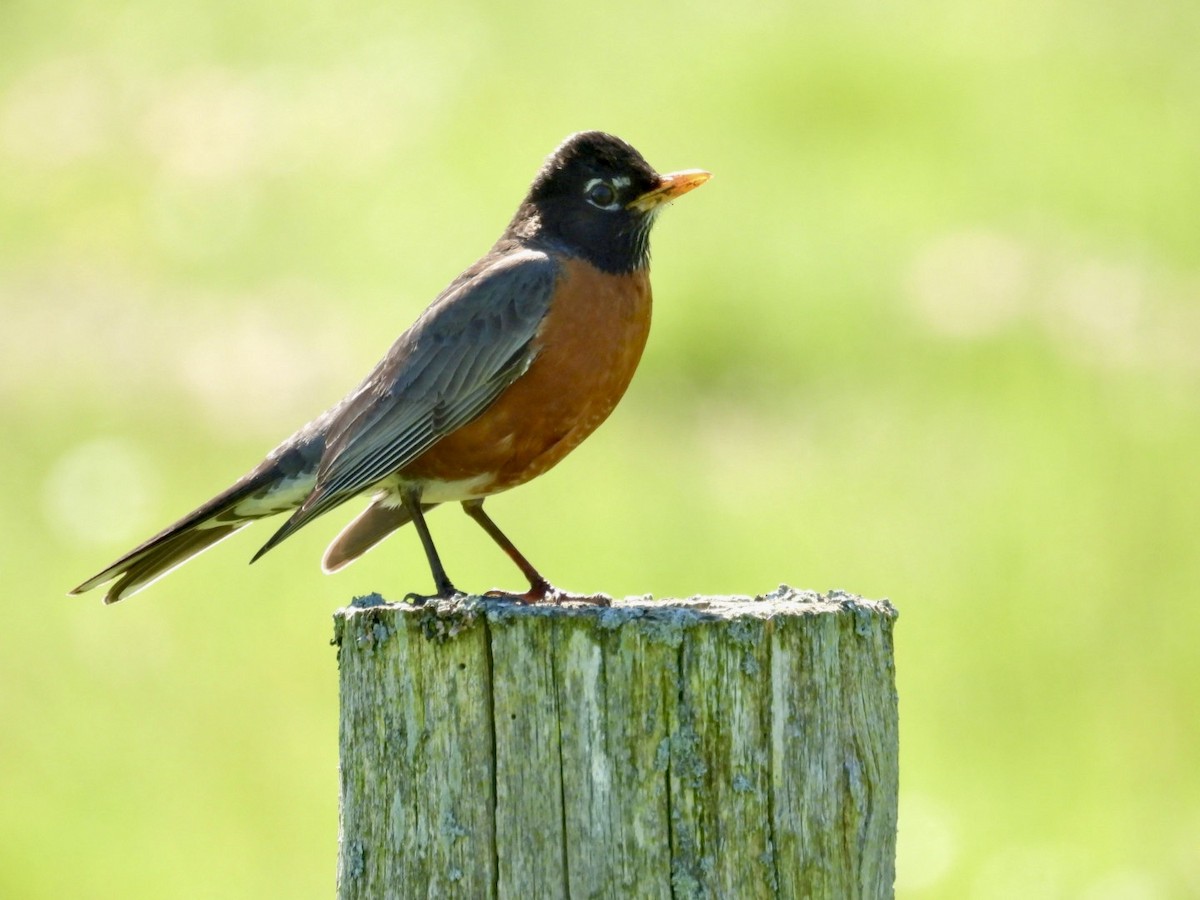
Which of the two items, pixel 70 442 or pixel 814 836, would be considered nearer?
pixel 814 836

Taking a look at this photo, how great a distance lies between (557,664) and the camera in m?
4.33

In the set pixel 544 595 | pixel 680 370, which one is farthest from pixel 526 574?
pixel 680 370

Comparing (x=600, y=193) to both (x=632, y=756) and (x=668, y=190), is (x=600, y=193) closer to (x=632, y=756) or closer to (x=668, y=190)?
(x=668, y=190)

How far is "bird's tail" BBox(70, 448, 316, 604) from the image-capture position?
683cm

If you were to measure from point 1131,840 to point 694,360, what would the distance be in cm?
567

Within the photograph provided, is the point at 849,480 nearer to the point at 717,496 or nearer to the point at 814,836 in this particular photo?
the point at 717,496

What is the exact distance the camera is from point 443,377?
6.58 m

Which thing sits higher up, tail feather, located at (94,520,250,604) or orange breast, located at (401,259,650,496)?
orange breast, located at (401,259,650,496)

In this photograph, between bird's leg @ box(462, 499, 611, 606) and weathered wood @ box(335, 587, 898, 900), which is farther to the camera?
bird's leg @ box(462, 499, 611, 606)

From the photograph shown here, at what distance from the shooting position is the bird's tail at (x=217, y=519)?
6832 millimetres

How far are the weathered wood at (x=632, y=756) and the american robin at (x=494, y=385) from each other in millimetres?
1780

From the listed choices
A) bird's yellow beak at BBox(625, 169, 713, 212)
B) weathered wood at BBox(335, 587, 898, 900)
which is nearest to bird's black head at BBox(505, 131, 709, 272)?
bird's yellow beak at BBox(625, 169, 713, 212)

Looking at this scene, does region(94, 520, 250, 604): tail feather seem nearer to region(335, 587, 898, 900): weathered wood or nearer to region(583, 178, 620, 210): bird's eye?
region(583, 178, 620, 210): bird's eye

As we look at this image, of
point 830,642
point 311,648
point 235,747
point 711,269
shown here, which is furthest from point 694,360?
point 830,642
